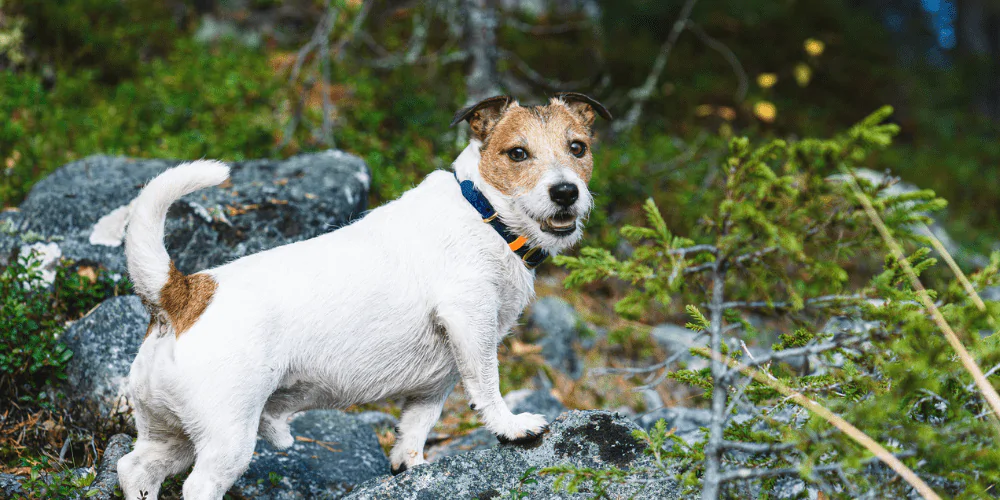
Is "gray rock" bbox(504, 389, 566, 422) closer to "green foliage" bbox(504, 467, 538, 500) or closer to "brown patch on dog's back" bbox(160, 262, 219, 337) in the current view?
"green foliage" bbox(504, 467, 538, 500)

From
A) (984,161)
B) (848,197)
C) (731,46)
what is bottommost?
(984,161)

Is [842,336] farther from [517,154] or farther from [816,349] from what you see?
[517,154]

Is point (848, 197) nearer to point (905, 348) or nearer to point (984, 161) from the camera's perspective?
point (905, 348)

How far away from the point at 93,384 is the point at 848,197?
14.7 feet

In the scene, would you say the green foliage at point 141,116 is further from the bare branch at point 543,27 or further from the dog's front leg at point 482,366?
the dog's front leg at point 482,366

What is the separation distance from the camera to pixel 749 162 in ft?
11.6

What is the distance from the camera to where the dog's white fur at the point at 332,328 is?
328 cm

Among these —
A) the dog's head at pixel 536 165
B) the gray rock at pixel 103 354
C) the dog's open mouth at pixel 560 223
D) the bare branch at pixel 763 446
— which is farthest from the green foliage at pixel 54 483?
the bare branch at pixel 763 446

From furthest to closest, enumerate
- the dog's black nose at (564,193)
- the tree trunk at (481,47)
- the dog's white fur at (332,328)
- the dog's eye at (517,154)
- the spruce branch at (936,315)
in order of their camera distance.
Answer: the tree trunk at (481,47)
the dog's eye at (517,154)
the dog's black nose at (564,193)
the dog's white fur at (332,328)
the spruce branch at (936,315)

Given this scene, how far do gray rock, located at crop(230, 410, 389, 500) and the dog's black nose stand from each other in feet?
6.69

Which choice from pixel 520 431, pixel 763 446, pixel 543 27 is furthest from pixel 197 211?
pixel 543 27

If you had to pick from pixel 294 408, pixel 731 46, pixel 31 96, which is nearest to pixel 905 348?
pixel 294 408

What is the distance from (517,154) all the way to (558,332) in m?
3.48

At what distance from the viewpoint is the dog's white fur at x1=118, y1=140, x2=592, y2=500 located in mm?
3283
